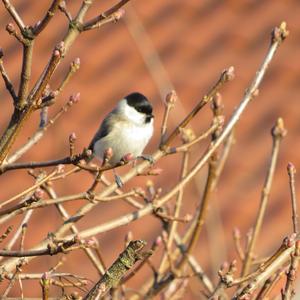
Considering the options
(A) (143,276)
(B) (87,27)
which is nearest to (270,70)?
(A) (143,276)

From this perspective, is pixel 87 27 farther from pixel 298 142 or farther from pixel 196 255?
pixel 298 142

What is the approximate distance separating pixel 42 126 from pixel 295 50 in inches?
127

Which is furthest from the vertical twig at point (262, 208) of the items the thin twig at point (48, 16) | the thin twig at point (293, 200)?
the thin twig at point (48, 16)

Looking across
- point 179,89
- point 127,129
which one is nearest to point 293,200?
point 127,129

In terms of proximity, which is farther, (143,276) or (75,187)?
(75,187)

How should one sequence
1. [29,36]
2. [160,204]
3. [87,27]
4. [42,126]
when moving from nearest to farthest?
[29,36] < [87,27] < [42,126] < [160,204]

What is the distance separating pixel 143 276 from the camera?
14.4 feet

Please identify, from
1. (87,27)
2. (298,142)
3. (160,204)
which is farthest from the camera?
(298,142)

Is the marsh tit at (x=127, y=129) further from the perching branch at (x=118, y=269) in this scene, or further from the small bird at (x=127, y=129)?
the perching branch at (x=118, y=269)

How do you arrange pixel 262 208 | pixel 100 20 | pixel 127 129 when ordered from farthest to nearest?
pixel 127 129 → pixel 262 208 → pixel 100 20

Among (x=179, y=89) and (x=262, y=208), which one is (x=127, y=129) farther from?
(x=262, y=208)

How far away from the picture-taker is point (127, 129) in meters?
4.13

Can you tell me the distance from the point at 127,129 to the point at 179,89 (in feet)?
3.37

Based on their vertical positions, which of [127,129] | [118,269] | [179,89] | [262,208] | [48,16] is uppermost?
[179,89]
